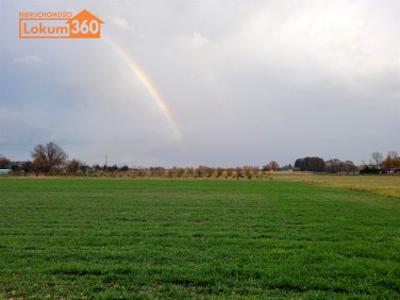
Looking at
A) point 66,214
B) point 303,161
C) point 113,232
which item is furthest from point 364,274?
point 303,161

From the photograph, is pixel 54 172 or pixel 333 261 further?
pixel 54 172

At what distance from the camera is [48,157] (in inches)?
4929

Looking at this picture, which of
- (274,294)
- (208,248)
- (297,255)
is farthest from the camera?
(208,248)

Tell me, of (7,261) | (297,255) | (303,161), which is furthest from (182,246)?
(303,161)

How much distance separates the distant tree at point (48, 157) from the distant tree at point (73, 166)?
5.61m

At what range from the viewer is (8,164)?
15038cm

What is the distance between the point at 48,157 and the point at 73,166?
18.0m

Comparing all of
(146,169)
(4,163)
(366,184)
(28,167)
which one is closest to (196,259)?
(366,184)

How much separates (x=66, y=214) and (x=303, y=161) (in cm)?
18211

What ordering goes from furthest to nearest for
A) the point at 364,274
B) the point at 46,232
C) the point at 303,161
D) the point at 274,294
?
the point at 303,161
the point at 46,232
the point at 364,274
the point at 274,294

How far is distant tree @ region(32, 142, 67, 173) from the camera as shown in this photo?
12038 centimetres

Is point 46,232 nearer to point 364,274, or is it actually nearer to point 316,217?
point 364,274

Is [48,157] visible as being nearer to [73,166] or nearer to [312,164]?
[73,166]

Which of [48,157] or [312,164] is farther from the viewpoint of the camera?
[312,164]
